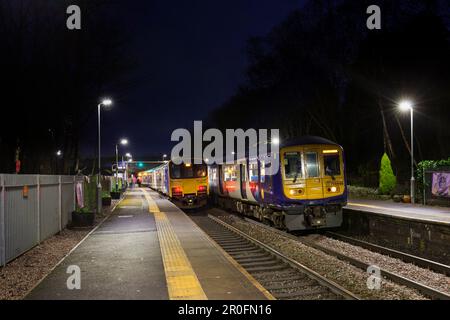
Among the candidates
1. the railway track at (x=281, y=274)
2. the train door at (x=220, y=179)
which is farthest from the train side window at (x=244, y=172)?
the train door at (x=220, y=179)

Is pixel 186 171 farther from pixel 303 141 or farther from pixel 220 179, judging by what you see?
pixel 303 141

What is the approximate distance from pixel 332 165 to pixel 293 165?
4.46 ft

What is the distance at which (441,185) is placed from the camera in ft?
66.9

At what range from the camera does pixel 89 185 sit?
22.3 meters

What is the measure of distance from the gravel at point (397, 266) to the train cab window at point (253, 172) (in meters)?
3.69

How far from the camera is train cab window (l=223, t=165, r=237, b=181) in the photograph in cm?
2078

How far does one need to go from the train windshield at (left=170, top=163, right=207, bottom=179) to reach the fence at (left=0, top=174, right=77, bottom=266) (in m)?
9.52

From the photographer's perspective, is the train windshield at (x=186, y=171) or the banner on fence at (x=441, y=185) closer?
the banner on fence at (x=441, y=185)

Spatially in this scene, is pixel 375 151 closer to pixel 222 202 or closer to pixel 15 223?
pixel 222 202

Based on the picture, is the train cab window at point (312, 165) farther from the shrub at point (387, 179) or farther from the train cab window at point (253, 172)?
the shrub at point (387, 179)

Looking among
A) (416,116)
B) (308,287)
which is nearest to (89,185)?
(308,287)

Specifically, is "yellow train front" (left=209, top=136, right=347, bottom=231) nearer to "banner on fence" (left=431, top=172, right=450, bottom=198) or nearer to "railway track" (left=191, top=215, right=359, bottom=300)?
"railway track" (left=191, top=215, right=359, bottom=300)

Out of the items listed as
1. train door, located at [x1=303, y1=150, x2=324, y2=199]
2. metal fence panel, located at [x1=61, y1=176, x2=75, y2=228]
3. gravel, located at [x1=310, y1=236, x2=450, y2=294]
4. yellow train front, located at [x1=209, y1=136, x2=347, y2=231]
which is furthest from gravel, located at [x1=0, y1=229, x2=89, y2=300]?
gravel, located at [x1=310, y1=236, x2=450, y2=294]

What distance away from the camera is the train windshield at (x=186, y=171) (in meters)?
25.8
